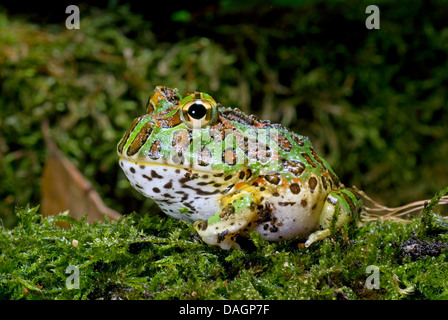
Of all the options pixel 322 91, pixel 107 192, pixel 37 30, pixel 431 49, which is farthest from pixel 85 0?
pixel 431 49

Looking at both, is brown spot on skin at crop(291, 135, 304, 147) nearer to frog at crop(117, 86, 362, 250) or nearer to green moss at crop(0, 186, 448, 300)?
frog at crop(117, 86, 362, 250)

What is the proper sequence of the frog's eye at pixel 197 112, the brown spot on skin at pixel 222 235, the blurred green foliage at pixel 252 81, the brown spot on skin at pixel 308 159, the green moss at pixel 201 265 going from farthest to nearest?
the blurred green foliage at pixel 252 81 → the brown spot on skin at pixel 308 159 → the frog's eye at pixel 197 112 → the brown spot on skin at pixel 222 235 → the green moss at pixel 201 265

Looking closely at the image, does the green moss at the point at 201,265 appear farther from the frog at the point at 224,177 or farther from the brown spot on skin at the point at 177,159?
the brown spot on skin at the point at 177,159

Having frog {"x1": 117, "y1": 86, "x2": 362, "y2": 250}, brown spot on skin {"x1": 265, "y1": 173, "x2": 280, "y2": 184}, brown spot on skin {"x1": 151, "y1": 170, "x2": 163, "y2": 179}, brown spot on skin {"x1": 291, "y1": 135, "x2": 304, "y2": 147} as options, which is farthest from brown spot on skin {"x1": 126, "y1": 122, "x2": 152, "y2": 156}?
brown spot on skin {"x1": 291, "y1": 135, "x2": 304, "y2": 147}

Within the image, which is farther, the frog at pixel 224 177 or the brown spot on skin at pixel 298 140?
the brown spot on skin at pixel 298 140

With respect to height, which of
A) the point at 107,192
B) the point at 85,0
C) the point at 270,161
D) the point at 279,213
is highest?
the point at 85,0

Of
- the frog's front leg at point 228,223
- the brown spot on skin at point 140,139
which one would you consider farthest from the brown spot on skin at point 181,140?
the frog's front leg at point 228,223

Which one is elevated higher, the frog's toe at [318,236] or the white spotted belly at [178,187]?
the white spotted belly at [178,187]
